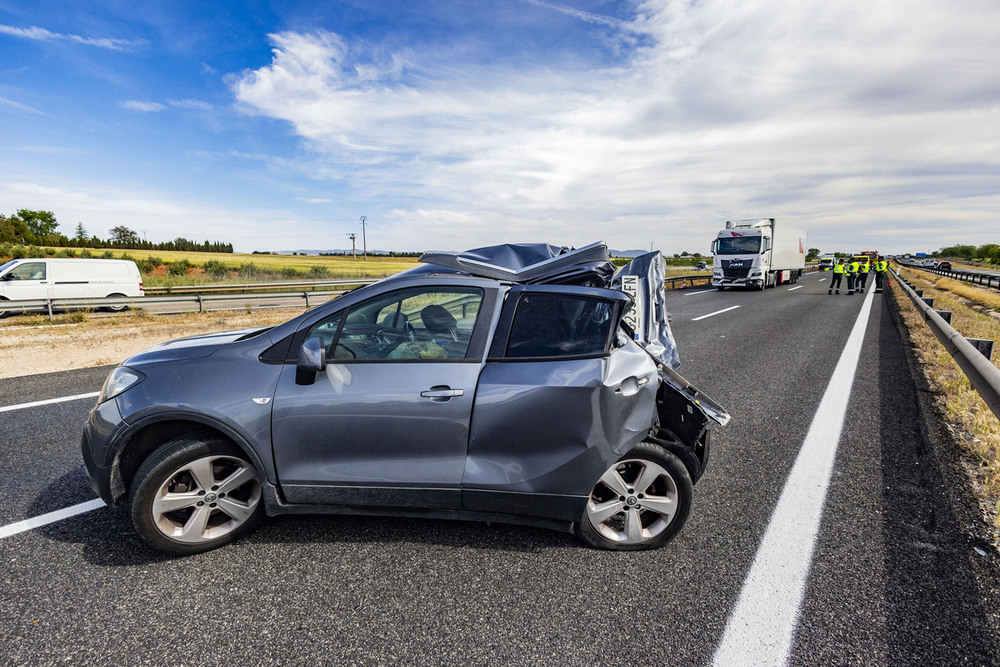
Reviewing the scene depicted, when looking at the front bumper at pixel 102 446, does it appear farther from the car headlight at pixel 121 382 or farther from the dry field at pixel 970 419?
the dry field at pixel 970 419

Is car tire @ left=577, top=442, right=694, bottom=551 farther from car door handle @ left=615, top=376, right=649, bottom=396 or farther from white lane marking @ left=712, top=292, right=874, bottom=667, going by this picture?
white lane marking @ left=712, top=292, right=874, bottom=667

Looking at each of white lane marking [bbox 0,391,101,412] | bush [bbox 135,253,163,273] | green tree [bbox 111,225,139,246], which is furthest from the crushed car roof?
green tree [bbox 111,225,139,246]

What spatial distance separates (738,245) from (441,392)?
26.3 m

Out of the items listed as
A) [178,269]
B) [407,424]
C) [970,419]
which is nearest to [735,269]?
[970,419]

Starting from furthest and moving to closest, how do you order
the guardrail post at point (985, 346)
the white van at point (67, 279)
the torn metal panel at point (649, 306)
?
the white van at point (67, 279) < the guardrail post at point (985, 346) < the torn metal panel at point (649, 306)

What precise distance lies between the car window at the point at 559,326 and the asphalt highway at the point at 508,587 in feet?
3.74

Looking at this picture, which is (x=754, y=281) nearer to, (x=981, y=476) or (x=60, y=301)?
(x=981, y=476)

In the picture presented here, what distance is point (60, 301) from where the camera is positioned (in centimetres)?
1441

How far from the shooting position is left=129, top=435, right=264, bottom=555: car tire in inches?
108

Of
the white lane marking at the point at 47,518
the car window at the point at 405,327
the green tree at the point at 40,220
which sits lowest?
the white lane marking at the point at 47,518

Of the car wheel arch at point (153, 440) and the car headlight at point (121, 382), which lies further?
the car headlight at point (121, 382)

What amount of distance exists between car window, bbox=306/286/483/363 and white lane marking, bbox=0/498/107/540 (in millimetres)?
1963

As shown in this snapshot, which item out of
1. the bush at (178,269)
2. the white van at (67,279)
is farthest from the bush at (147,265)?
the white van at (67,279)

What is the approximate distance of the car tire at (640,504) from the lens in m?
2.93
